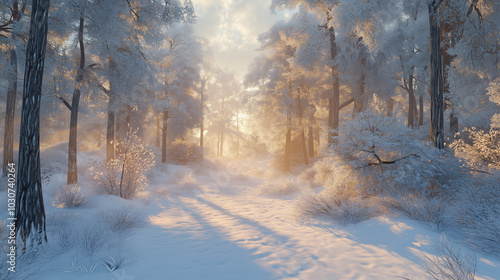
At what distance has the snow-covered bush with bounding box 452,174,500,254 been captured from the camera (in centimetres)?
327

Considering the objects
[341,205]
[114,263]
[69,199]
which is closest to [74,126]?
[69,199]

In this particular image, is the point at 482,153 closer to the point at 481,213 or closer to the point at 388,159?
the point at 388,159

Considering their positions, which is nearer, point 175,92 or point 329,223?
point 329,223

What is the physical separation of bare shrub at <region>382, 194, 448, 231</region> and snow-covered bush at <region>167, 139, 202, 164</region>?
57.4 ft

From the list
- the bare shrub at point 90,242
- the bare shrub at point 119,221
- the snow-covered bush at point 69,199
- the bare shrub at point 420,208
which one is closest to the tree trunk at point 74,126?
the snow-covered bush at point 69,199

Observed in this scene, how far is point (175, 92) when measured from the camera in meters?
20.4

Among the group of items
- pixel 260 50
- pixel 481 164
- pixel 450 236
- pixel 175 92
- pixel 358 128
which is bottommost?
pixel 450 236

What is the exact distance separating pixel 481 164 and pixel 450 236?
7.74 ft

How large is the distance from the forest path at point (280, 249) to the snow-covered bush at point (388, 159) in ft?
3.89

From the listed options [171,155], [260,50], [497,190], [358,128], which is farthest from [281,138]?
[497,190]

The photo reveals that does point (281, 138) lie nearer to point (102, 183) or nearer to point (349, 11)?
point (349, 11)

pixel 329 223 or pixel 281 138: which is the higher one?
pixel 281 138

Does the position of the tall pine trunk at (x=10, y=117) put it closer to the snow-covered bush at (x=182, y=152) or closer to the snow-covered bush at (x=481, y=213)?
the snow-covered bush at (x=182, y=152)

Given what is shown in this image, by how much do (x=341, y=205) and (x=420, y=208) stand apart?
60.6 inches
